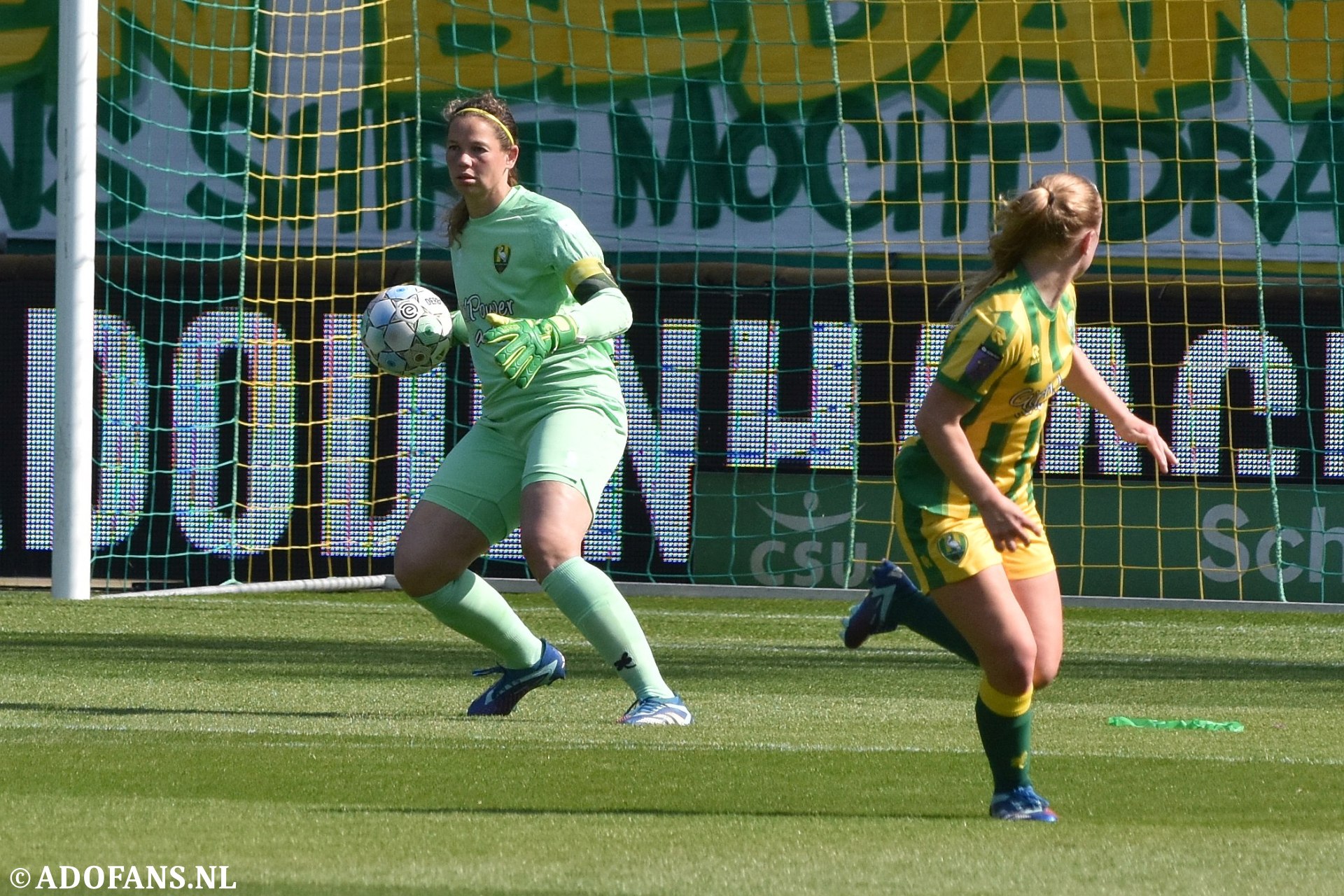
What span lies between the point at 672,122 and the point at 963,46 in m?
1.80

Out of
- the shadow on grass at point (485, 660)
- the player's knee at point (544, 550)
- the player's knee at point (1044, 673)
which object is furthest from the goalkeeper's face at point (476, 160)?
the player's knee at point (1044, 673)

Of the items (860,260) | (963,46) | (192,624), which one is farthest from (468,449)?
(963,46)

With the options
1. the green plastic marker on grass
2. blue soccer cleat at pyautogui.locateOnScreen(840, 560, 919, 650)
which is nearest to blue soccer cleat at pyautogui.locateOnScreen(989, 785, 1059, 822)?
blue soccer cleat at pyautogui.locateOnScreen(840, 560, 919, 650)

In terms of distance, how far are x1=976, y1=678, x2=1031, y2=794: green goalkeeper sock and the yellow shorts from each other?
260 mm

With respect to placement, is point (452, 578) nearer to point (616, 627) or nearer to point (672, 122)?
point (616, 627)

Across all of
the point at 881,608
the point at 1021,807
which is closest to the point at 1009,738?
the point at 1021,807

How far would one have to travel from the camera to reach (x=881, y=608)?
4887 millimetres

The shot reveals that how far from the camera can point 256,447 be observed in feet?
36.4

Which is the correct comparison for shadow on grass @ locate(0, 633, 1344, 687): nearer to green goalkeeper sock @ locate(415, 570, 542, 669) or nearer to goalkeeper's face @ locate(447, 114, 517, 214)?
green goalkeeper sock @ locate(415, 570, 542, 669)

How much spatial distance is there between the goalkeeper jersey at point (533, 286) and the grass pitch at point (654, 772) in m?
0.90

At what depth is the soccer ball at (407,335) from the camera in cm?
598

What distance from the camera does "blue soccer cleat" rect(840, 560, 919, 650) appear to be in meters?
4.88

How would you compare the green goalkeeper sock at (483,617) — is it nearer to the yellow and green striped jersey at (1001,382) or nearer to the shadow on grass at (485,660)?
the shadow on grass at (485,660)

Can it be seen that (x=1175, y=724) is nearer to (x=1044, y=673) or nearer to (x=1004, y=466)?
(x=1044, y=673)
